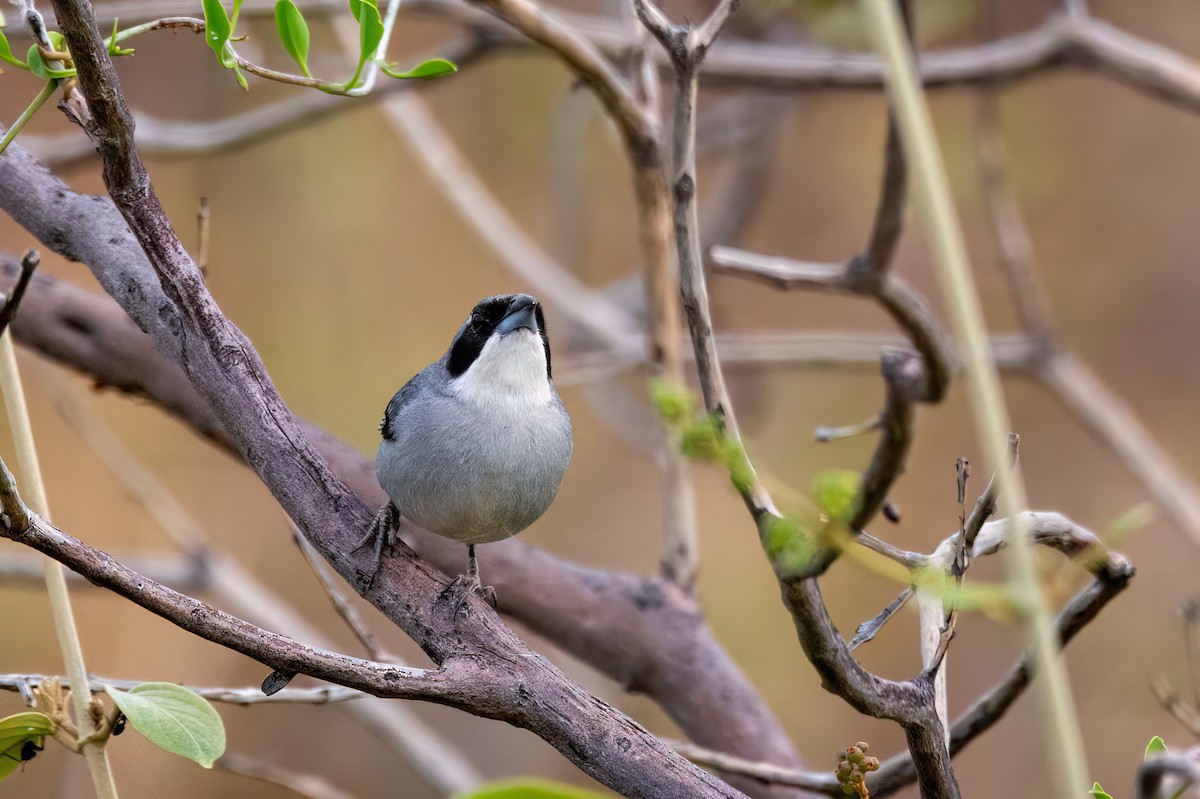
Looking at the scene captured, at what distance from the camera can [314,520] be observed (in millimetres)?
1430

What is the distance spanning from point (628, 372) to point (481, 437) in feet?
7.64

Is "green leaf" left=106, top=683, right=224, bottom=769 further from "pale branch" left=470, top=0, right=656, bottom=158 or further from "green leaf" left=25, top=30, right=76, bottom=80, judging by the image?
"pale branch" left=470, top=0, right=656, bottom=158

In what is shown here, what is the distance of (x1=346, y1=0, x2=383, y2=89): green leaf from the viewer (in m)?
1.26

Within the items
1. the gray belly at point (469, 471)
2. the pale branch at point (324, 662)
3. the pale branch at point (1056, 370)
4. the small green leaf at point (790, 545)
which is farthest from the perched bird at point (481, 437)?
the pale branch at point (1056, 370)

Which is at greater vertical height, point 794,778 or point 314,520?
point 314,520

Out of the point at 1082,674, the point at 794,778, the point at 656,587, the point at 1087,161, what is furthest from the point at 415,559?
the point at 1087,161

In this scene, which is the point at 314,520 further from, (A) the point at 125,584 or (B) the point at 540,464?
(B) the point at 540,464

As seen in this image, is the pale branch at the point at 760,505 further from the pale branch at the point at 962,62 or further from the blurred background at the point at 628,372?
the blurred background at the point at 628,372

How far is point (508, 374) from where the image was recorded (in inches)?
79.7

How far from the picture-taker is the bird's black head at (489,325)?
2.05 meters

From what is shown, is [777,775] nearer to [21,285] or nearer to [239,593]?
[21,285]

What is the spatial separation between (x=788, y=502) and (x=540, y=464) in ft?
3.22

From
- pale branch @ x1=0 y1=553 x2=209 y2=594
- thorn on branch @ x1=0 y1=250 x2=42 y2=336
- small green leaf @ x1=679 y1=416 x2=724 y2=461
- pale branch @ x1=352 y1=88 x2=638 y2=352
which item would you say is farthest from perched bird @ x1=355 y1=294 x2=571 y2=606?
pale branch @ x1=352 y1=88 x2=638 y2=352

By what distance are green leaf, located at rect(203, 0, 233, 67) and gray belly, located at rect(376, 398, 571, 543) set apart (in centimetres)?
74
